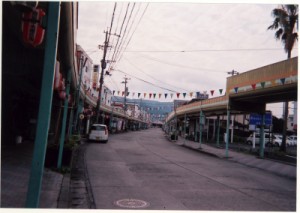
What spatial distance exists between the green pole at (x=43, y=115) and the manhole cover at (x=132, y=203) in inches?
104

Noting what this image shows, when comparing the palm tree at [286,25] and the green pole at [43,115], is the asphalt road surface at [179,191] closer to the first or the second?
the green pole at [43,115]

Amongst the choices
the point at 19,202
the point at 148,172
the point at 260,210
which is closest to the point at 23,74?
the point at 148,172

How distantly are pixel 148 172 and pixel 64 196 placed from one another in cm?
514

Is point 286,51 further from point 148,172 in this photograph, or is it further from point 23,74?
point 23,74

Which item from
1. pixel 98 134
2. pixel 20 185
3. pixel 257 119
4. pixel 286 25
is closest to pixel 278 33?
pixel 286 25

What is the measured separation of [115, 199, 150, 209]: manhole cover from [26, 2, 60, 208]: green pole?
2.65m

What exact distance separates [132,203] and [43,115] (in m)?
3.51

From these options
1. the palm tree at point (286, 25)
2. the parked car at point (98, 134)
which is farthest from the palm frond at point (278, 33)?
the parked car at point (98, 134)

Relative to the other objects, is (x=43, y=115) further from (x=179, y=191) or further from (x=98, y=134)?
(x=98, y=134)

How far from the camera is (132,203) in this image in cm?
765

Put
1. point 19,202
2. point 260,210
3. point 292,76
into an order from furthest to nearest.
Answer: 1. point 292,76
2. point 260,210
3. point 19,202

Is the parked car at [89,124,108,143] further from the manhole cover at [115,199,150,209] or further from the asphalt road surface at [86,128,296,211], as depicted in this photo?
the manhole cover at [115,199,150,209]

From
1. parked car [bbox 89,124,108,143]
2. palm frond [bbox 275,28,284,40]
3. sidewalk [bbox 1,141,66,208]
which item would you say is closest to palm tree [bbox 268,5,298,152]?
palm frond [bbox 275,28,284,40]

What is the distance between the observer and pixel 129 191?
9016 millimetres
